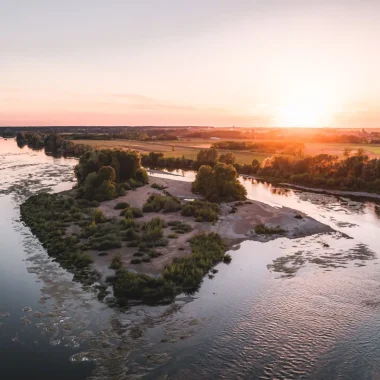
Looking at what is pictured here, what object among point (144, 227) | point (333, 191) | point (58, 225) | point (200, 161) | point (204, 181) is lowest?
point (58, 225)

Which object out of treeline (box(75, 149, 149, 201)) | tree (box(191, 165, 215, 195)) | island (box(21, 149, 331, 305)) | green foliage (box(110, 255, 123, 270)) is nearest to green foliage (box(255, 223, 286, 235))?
island (box(21, 149, 331, 305))

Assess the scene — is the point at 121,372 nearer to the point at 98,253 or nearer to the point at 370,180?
the point at 98,253

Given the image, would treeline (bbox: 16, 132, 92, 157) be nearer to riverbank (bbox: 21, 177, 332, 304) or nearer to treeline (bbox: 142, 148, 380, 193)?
treeline (bbox: 142, 148, 380, 193)

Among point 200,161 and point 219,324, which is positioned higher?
point 200,161

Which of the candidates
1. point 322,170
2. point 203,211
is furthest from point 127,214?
point 322,170

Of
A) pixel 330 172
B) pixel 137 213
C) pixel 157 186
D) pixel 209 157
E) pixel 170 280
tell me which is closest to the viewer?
pixel 170 280

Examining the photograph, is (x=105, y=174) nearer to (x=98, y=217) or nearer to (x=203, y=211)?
(x=98, y=217)
